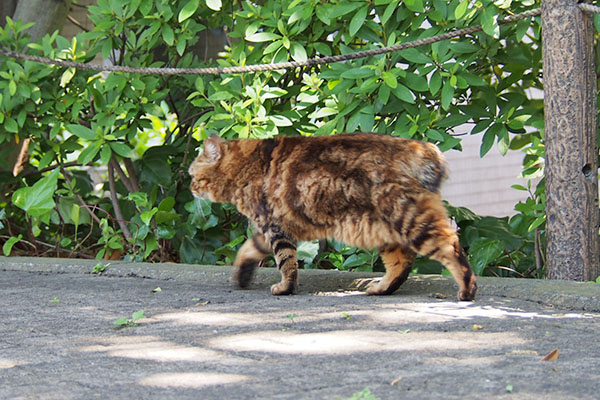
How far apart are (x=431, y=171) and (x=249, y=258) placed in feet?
4.29

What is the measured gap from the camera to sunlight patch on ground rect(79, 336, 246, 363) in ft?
10.3

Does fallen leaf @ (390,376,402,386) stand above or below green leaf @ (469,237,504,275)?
below

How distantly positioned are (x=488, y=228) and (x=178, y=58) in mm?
2935

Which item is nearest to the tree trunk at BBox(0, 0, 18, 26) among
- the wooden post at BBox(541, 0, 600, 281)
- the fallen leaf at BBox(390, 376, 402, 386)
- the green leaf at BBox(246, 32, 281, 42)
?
the green leaf at BBox(246, 32, 281, 42)

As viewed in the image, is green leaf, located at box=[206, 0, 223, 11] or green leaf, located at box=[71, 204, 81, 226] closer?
green leaf, located at box=[206, 0, 223, 11]

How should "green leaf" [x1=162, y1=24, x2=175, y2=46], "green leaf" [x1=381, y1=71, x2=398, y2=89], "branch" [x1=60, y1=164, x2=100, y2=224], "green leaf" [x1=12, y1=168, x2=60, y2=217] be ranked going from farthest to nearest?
1. "branch" [x1=60, y1=164, x2=100, y2=224]
2. "green leaf" [x1=12, y1=168, x2=60, y2=217]
3. "green leaf" [x1=162, y1=24, x2=175, y2=46]
4. "green leaf" [x1=381, y1=71, x2=398, y2=89]

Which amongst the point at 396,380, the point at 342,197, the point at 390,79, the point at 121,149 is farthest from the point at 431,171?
the point at 121,149

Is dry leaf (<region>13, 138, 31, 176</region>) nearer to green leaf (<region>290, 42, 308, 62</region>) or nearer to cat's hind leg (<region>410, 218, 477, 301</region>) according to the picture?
green leaf (<region>290, 42, 308, 62</region>)

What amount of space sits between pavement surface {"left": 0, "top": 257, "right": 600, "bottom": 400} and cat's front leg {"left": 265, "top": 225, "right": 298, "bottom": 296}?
128 millimetres

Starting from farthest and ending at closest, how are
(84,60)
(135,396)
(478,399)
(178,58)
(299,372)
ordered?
(178,58) < (84,60) < (299,372) < (135,396) < (478,399)

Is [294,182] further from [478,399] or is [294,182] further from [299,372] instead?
[478,399]

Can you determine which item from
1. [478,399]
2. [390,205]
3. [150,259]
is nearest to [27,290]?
[150,259]

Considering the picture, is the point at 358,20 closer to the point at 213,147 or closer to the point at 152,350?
the point at 213,147

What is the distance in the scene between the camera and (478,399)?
2.49 m
